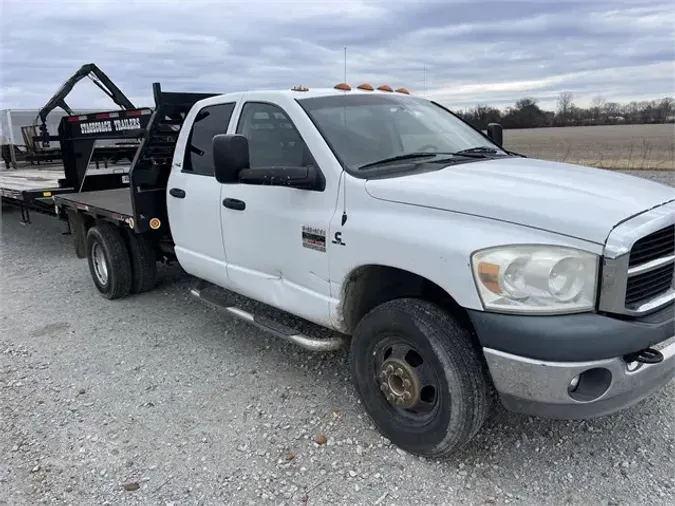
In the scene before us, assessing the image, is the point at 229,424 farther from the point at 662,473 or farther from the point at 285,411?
the point at 662,473

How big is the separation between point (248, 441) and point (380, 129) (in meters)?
2.20

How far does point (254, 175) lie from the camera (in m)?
3.62

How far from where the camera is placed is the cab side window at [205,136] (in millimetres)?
4695

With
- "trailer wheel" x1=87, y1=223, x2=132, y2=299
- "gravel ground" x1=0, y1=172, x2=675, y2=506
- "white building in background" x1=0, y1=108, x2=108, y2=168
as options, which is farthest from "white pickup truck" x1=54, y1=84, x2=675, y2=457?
"white building in background" x1=0, y1=108, x2=108, y2=168

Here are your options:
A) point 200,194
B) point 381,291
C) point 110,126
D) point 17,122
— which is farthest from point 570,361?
point 17,122

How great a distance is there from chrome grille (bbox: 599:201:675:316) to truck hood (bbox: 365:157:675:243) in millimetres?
67

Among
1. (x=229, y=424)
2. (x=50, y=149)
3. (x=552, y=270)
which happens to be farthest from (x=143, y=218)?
(x=50, y=149)

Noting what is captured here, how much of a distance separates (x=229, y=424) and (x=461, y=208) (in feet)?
6.57

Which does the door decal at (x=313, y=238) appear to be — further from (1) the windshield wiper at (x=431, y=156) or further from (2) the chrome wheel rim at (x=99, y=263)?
(2) the chrome wheel rim at (x=99, y=263)

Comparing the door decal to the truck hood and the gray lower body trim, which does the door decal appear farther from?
the gray lower body trim

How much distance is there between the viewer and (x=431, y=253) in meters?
2.93

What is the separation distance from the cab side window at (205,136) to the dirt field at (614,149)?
46.6 ft

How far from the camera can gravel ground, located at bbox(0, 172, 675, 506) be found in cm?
305

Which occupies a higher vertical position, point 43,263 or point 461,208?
point 461,208
